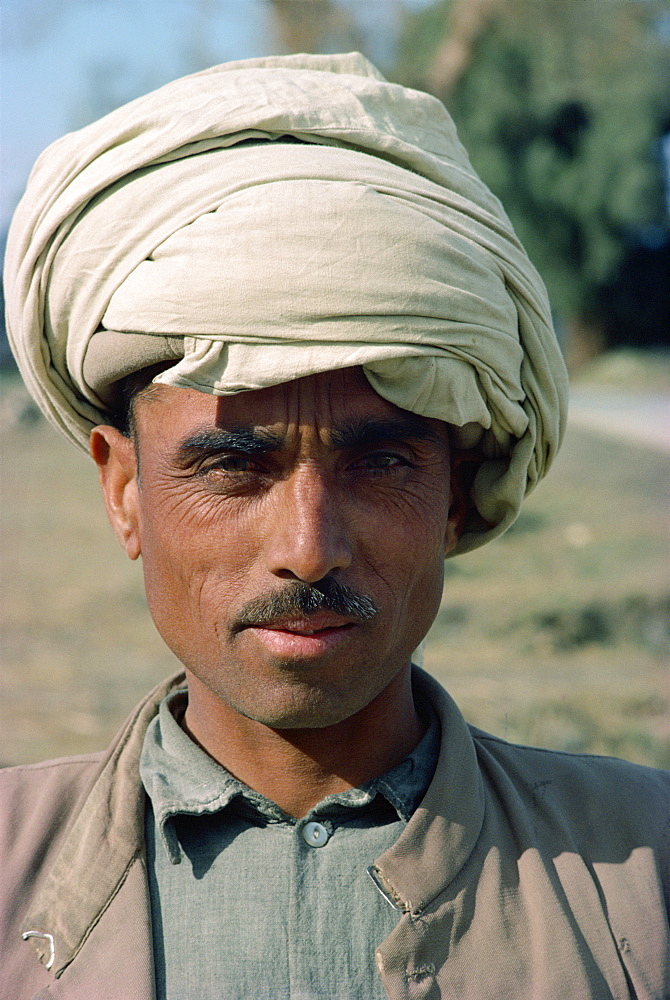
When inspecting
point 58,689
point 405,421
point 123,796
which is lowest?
point 58,689

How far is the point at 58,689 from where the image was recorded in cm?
597

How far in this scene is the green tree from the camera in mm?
16719

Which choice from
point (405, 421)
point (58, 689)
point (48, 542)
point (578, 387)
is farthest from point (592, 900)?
point (578, 387)

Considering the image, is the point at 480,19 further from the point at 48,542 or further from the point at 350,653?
the point at 350,653

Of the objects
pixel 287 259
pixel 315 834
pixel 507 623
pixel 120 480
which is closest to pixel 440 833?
pixel 315 834

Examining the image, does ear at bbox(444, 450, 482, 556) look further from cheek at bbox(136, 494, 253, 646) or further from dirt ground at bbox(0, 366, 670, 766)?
dirt ground at bbox(0, 366, 670, 766)

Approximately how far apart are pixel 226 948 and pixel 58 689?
444cm

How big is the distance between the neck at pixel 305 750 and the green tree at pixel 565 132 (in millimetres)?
14730

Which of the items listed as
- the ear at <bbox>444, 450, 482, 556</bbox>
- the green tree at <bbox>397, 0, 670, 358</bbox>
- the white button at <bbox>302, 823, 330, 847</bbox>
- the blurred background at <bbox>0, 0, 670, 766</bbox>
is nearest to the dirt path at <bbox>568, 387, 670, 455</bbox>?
the blurred background at <bbox>0, 0, 670, 766</bbox>

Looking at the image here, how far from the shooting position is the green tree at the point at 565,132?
16.7 meters

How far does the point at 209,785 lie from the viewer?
1.92 metres

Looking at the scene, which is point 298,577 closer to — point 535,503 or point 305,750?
point 305,750

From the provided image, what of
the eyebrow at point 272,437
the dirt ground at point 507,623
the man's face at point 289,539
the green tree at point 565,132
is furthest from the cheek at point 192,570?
the green tree at point 565,132

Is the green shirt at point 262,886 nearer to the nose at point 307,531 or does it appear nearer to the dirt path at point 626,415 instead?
the nose at point 307,531
